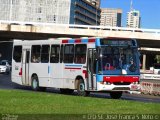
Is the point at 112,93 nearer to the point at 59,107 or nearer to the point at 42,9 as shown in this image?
the point at 59,107

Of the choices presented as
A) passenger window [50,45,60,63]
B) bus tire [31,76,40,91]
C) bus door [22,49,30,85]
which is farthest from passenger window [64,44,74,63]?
bus door [22,49,30,85]

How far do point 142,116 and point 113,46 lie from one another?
37.5 feet

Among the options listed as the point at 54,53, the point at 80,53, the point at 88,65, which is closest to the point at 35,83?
the point at 54,53

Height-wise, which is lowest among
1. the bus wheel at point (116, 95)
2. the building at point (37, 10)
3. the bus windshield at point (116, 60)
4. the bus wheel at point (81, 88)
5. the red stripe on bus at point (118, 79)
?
the bus wheel at point (116, 95)

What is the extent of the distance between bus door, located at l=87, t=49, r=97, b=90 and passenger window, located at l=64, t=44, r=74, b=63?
162 cm

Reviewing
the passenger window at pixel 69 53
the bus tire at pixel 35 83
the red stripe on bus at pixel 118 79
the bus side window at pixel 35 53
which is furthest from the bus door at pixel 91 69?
the bus tire at pixel 35 83

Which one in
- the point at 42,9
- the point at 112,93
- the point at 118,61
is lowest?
the point at 112,93

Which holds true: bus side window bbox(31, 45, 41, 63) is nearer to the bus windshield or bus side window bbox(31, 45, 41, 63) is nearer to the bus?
the bus

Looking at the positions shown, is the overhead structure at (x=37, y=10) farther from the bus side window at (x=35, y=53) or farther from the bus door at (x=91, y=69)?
the bus door at (x=91, y=69)

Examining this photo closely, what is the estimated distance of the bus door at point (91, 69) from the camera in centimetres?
2280

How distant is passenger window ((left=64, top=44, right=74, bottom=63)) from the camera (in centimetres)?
2462

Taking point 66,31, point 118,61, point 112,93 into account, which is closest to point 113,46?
point 118,61

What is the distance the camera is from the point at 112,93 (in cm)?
2458

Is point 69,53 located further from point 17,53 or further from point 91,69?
point 17,53
